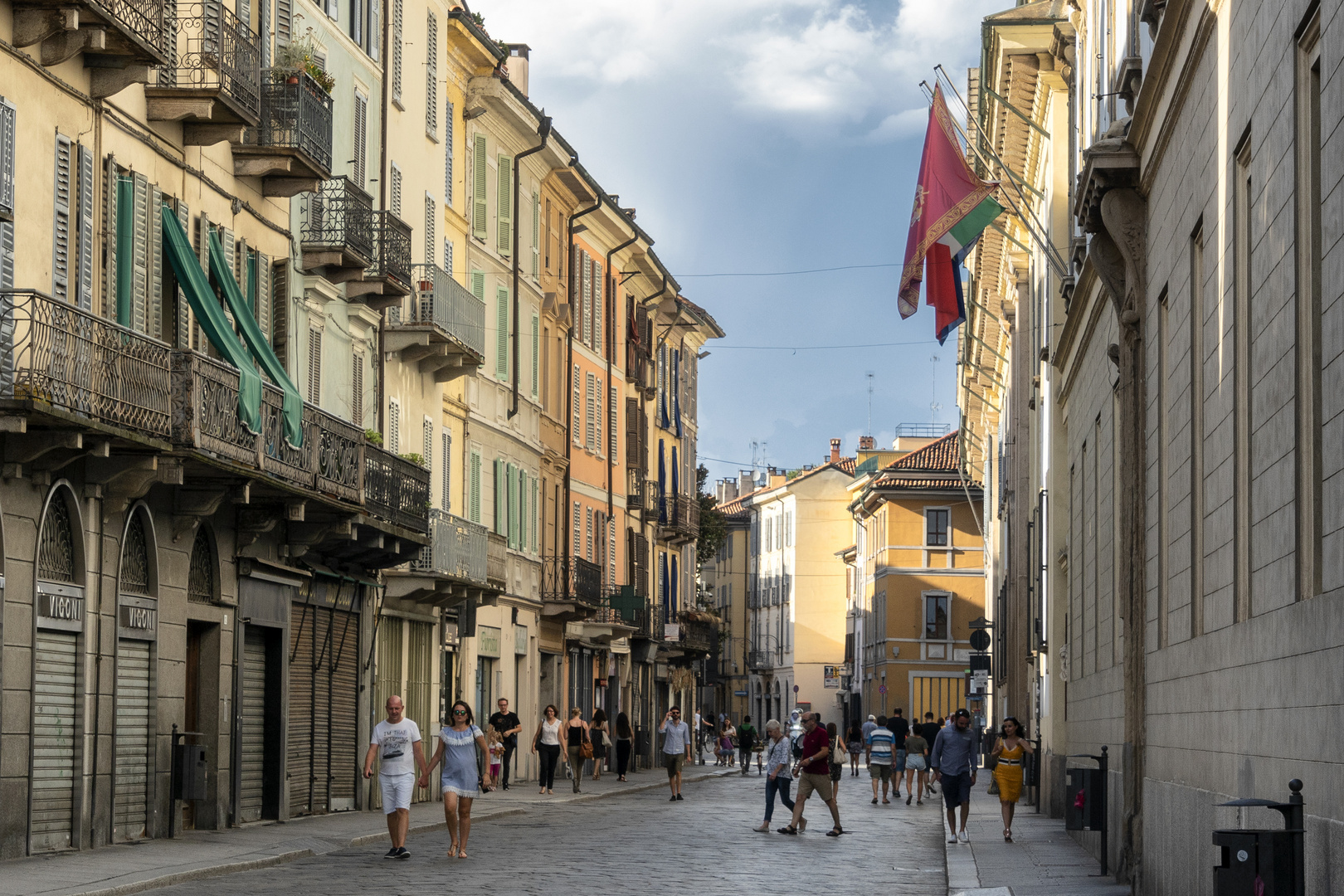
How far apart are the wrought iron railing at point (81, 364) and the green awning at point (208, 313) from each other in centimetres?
212

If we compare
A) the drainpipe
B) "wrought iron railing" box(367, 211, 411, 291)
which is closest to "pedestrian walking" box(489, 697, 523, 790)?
the drainpipe

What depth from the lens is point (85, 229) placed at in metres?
20.3

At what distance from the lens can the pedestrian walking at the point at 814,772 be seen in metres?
26.0

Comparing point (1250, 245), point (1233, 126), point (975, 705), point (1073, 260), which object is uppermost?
point (1073, 260)

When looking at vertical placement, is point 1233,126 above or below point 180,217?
below

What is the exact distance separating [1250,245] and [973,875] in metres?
10.0

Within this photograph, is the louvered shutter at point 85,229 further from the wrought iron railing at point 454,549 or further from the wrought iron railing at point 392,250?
the wrought iron railing at point 454,549

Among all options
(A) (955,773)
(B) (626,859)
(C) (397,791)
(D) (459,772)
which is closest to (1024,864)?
(B) (626,859)

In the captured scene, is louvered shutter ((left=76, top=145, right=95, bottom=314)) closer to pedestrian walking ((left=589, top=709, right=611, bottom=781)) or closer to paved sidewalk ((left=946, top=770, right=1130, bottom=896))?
paved sidewalk ((left=946, top=770, right=1130, bottom=896))

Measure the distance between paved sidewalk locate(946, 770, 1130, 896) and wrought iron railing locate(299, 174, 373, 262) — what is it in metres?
11.7

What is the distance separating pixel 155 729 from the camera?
73.0ft

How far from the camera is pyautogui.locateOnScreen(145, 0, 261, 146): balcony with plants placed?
73.4ft

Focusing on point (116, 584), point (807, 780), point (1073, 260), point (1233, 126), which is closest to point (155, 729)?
point (116, 584)

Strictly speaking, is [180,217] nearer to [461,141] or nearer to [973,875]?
[973,875]
